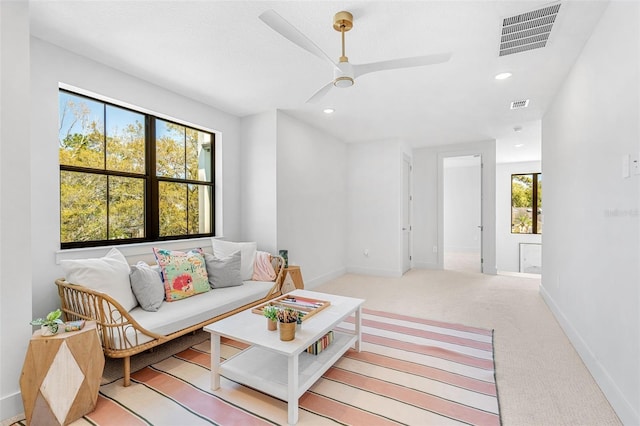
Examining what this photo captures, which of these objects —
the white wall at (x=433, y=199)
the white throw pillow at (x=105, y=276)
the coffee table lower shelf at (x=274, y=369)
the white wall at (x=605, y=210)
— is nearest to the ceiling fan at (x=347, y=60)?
the white wall at (x=605, y=210)

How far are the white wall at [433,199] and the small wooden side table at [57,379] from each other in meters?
5.77

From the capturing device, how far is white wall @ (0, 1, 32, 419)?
175 cm

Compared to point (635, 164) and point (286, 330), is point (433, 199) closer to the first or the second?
point (635, 164)

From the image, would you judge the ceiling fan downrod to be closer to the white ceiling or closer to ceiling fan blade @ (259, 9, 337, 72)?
the white ceiling

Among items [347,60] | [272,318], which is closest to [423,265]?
[272,318]

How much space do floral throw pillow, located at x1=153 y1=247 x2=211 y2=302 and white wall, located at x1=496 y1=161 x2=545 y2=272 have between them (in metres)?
8.42

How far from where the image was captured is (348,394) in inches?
77.4

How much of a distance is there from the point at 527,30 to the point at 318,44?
155 cm

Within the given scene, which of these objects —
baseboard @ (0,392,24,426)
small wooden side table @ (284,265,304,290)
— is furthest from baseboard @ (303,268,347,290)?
baseboard @ (0,392,24,426)

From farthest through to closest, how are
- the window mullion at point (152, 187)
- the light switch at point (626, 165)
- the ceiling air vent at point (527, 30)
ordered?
the window mullion at point (152, 187) < the ceiling air vent at point (527, 30) < the light switch at point (626, 165)

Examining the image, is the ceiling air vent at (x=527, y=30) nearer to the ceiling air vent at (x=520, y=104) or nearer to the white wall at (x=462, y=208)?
the ceiling air vent at (x=520, y=104)

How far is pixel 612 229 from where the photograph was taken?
1923mm

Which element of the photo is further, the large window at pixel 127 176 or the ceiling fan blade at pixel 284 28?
the large window at pixel 127 176

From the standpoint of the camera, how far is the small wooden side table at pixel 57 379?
5.44ft
